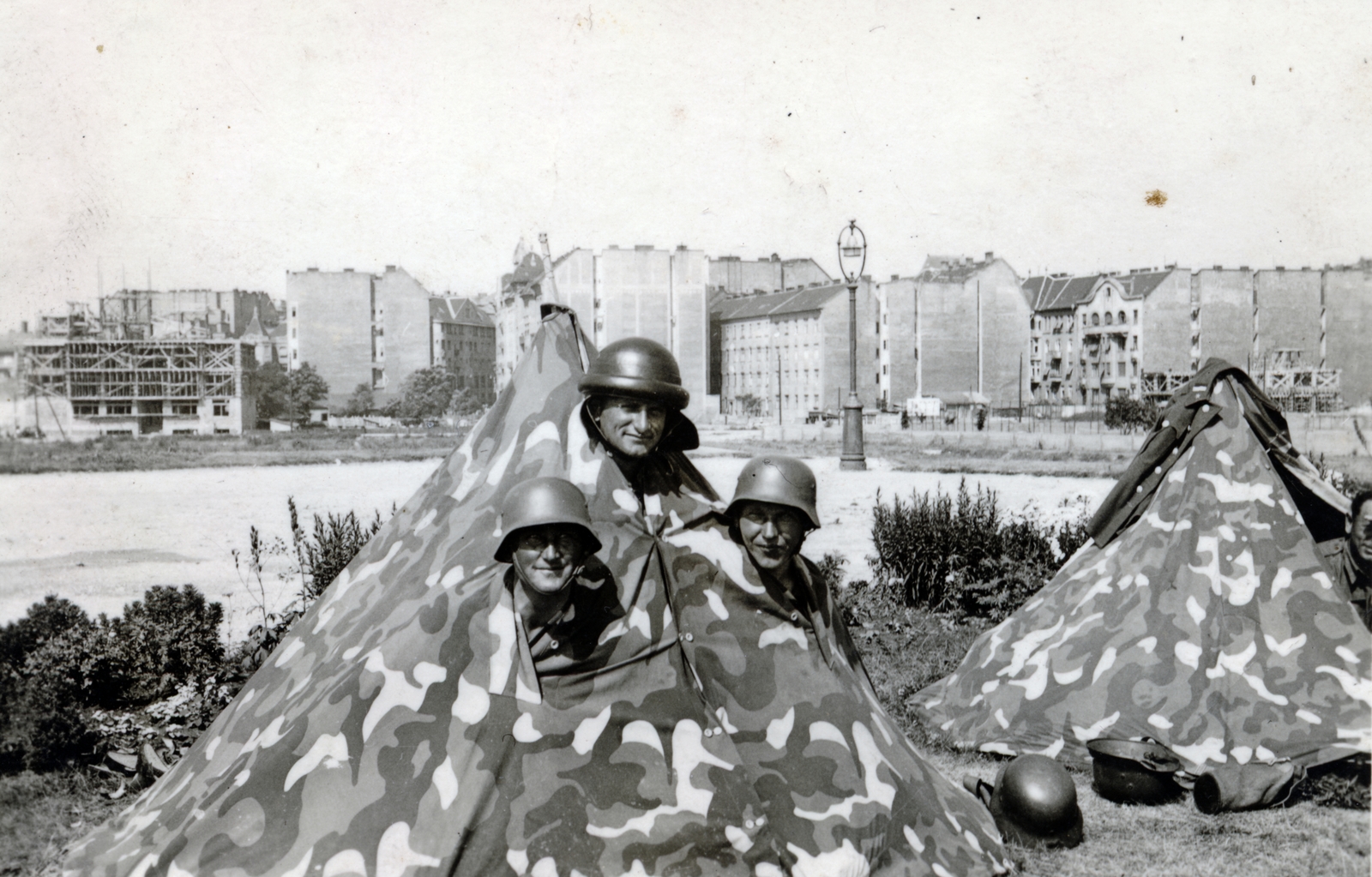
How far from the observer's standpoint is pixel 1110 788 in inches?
279

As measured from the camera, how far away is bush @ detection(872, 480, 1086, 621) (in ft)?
41.0

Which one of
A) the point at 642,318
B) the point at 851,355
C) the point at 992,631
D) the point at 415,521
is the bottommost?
the point at 992,631

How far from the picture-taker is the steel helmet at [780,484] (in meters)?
5.75

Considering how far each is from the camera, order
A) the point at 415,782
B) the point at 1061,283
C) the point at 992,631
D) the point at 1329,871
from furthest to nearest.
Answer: the point at 1061,283 < the point at 992,631 < the point at 1329,871 < the point at 415,782

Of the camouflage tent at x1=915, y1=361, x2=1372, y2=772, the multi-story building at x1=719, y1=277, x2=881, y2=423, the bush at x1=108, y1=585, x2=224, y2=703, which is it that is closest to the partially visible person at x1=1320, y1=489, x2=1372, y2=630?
the camouflage tent at x1=915, y1=361, x2=1372, y2=772

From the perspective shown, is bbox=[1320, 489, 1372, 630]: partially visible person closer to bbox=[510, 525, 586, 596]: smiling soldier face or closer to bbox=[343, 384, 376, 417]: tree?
bbox=[510, 525, 586, 596]: smiling soldier face

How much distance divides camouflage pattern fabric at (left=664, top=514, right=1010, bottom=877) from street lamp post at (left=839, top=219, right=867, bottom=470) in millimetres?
13595

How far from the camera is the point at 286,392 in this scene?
266ft

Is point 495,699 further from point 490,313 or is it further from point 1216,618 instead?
point 490,313

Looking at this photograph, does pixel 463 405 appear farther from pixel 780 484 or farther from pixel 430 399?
pixel 780 484

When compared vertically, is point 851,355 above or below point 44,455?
above

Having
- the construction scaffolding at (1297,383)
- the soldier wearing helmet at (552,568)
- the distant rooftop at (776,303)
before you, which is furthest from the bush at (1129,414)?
the soldier wearing helmet at (552,568)

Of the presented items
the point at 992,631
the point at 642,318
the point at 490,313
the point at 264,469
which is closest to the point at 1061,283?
the point at 642,318

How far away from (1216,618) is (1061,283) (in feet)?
304
